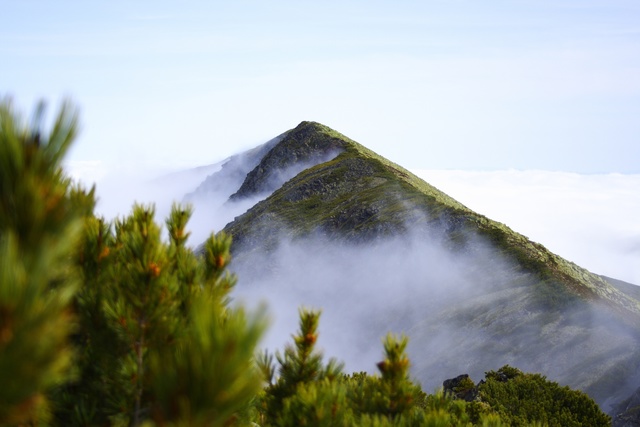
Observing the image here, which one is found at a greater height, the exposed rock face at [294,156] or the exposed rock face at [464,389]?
the exposed rock face at [294,156]

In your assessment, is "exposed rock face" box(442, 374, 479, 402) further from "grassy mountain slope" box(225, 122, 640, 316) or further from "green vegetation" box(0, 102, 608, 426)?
"grassy mountain slope" box(225, 122, 640, 316)

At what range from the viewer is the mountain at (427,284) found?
117 ft

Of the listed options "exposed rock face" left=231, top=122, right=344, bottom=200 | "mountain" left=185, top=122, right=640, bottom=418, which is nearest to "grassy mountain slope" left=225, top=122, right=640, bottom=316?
"mountain" left=185, top=122, right=640, bottom=418

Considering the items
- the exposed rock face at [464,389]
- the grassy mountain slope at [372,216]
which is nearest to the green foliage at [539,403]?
the exposed rock face at [464,389]

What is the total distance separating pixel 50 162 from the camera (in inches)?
113

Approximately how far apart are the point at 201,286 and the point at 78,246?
1.15 meters

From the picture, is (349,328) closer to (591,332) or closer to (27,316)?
(591,332)

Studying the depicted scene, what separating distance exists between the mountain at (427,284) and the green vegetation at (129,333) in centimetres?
2024

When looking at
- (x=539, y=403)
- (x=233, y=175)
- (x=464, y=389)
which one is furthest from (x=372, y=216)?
(x=233, y=175)

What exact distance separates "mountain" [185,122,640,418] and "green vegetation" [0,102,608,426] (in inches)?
797

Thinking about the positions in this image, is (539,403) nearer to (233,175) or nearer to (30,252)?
(30,252)

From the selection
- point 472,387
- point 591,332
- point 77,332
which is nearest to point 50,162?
point 77,332

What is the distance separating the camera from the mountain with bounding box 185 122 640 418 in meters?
35.7

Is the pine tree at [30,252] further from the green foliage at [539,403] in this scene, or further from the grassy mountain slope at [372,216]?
the grassy mountain slope at [372,216]
